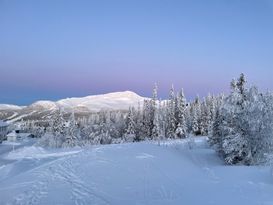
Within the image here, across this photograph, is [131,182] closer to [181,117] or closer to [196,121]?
[181,117]

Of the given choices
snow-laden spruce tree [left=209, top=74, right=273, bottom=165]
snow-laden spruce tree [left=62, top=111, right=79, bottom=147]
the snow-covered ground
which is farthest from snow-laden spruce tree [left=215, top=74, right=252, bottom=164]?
snow-laden spruce tree [left=62, top=111, right=79, bottom=147]

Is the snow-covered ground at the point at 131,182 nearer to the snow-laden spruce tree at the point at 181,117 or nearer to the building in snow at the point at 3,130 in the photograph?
the snow-laden spruce tree at the point at 181,117

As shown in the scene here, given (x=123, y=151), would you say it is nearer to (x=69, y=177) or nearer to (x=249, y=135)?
(x=69, y=177)

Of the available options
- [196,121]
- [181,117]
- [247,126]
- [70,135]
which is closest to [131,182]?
[247,126]

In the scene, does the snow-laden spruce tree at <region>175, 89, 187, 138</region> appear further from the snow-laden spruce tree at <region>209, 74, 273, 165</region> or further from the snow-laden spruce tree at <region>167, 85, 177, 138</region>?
the snow-laden spruce tree at <region>209, 74, 273, 165</region>

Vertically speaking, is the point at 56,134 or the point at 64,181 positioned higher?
the point at 56,134

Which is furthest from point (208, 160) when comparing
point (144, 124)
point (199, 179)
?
point (144, 124)

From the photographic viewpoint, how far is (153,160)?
27.9m

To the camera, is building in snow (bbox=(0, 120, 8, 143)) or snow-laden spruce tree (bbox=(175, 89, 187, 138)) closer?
snow-laden spruce tree (bbox=(175, 89, 187, 138))

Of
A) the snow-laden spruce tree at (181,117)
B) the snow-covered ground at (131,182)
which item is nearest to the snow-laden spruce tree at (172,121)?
the snow-laden spruce tree at (181,117)

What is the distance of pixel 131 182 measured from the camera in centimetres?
2080

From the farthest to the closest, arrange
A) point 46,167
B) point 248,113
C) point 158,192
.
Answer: point 248,113 < point 46,167 < point 158,192

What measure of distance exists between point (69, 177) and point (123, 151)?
31.2 feet

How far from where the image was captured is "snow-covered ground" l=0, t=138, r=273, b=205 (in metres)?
16.8
